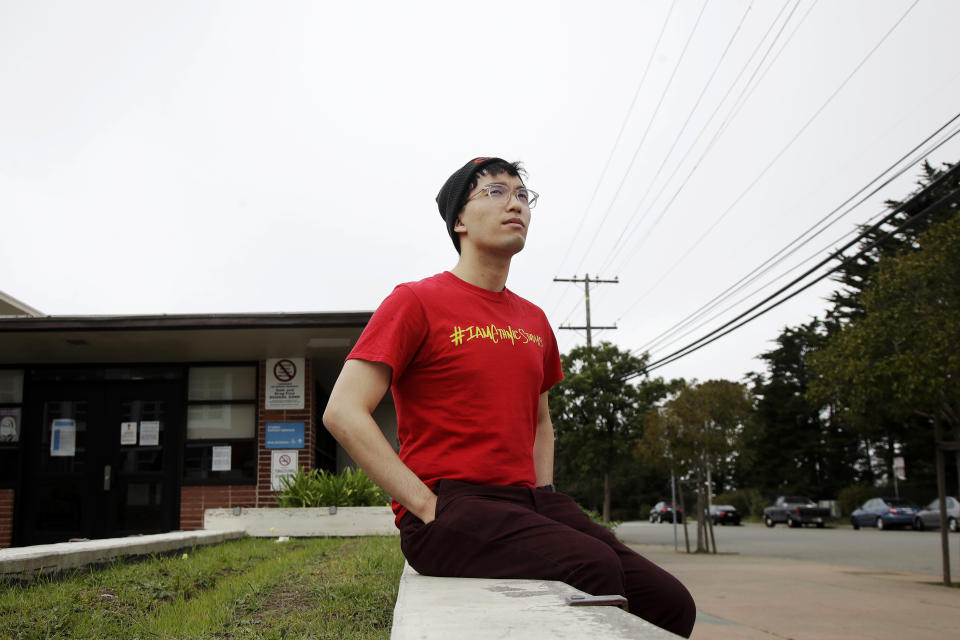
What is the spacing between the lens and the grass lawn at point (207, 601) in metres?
3.08

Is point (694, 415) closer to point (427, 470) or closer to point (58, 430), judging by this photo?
point (58, 430)

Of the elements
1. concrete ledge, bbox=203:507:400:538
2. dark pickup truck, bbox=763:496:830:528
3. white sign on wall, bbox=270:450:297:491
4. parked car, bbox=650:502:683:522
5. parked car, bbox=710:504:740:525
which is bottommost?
parked car, bbox=650:502:683:522

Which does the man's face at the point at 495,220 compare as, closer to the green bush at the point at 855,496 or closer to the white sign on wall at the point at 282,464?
the white sign on wall at the point at 282,464

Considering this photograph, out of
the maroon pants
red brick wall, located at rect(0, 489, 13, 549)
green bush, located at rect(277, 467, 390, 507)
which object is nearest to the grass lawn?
the maroon pants

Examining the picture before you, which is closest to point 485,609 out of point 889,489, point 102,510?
point 102,510

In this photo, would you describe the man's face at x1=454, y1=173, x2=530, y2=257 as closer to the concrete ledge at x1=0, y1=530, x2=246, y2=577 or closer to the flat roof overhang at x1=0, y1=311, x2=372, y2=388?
the concrete ledge at x1=0, y1=530, x2=246, y2=577

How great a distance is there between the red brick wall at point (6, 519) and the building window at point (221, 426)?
2523 millimetres

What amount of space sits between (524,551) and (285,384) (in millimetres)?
10498

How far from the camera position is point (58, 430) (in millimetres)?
11578

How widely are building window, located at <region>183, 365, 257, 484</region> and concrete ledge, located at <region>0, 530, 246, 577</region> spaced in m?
4.82

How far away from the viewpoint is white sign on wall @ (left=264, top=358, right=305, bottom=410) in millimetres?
11695

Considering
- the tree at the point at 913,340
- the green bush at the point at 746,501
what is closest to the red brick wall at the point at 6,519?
the tree at the point at 913,340

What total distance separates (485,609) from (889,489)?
42154 mm

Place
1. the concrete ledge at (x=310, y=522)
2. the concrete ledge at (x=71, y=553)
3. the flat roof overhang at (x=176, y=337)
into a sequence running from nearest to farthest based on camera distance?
the concrete ledge at (x=71, y=553) → the concrete ledge at (x=310, y=522) → the flat roof overhang at (x=176, y=337)
